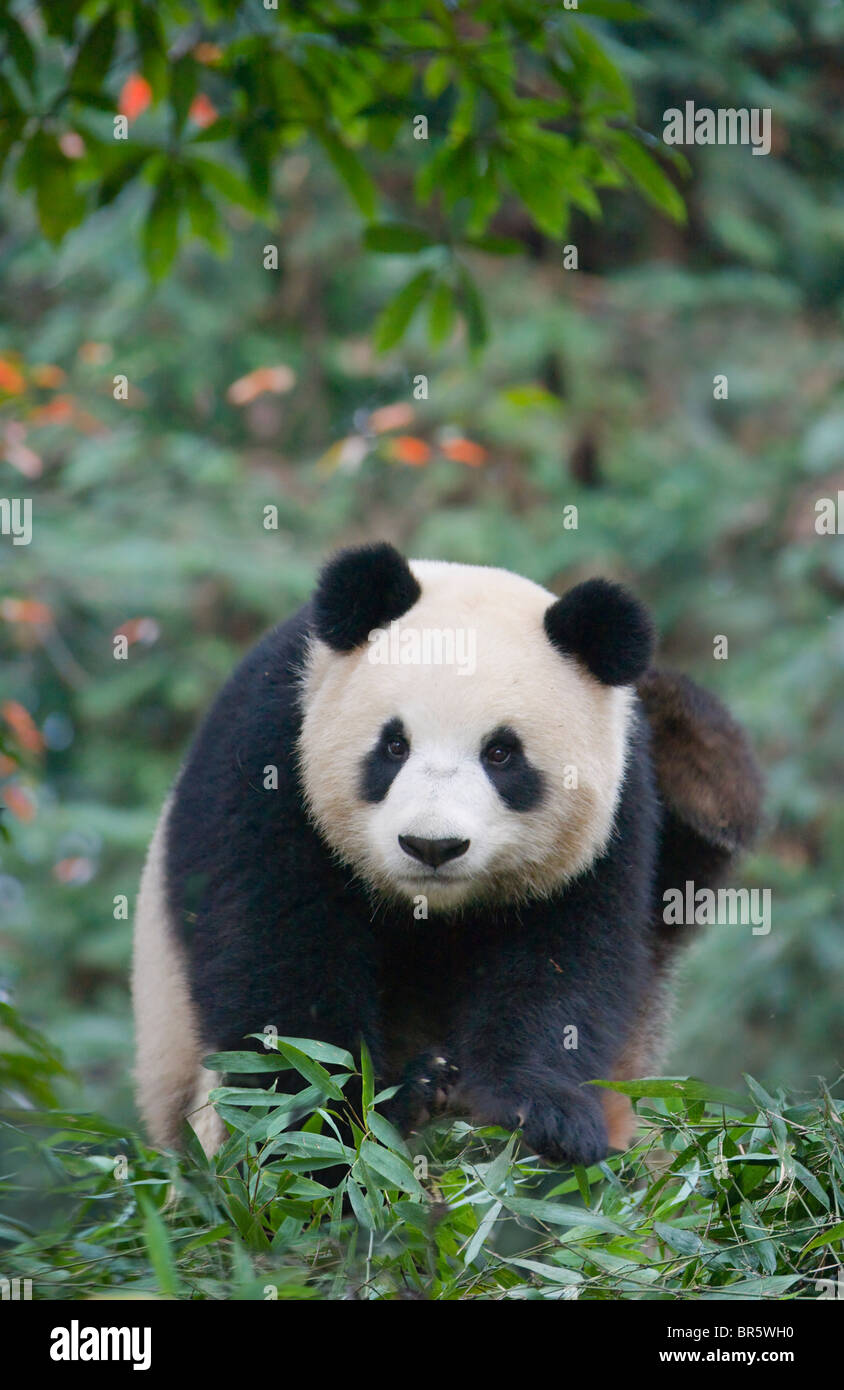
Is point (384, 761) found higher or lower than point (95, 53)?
lower

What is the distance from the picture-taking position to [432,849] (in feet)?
9.03

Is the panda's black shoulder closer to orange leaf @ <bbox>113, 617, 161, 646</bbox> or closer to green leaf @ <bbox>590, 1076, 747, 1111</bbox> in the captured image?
green leaf @ <bbox>590, 1076, 747, 1111</bbox>

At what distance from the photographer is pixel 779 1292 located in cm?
214

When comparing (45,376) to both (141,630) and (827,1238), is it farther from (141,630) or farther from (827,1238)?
(827,1238)

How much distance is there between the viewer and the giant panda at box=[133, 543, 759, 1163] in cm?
296

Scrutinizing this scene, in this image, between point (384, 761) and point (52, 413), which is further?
point (52, 413)

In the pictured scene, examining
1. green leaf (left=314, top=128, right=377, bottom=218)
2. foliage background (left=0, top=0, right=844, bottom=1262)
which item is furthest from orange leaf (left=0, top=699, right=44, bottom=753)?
green leaf (left=314, top=128, right=377, bottom=218)

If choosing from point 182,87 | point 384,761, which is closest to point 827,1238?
point 384,761

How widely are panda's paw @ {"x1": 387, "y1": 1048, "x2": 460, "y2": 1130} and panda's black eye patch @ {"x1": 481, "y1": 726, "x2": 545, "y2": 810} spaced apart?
1.91 feet

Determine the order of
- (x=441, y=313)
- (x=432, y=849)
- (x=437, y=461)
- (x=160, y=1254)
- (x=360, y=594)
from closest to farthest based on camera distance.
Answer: (x=160, y=1254), (x=432, y=849), (x=360, y=594), (x=441, y=313), (x=437, y=461)

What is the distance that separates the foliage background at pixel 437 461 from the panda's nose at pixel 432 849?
4.32 metres

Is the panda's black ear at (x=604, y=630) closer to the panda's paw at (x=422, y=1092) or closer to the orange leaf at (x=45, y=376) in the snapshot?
the panda's paw at (x=422, y=1092)

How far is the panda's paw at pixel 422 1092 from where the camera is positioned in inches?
116

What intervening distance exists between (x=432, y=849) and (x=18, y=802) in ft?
14.0
